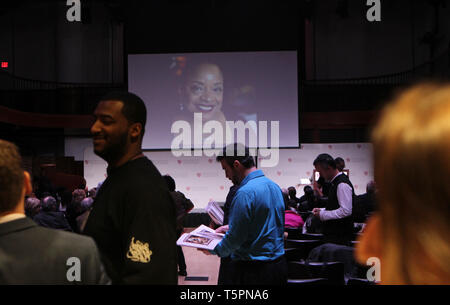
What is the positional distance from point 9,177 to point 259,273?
202 centimetres

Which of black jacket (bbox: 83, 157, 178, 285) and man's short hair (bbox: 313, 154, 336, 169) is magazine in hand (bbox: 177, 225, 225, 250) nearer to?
black jacket (bbox: 83, 157, 178, 285)

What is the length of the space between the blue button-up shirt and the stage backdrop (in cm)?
810

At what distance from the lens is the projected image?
11.2 metres

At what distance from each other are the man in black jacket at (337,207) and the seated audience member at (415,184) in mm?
3590

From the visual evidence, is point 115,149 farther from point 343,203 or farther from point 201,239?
point 343,203

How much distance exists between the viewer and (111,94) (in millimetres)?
1589

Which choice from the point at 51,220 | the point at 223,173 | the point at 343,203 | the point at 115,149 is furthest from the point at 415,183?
the point at 223,173

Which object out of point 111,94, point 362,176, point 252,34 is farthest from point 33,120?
point 111,94

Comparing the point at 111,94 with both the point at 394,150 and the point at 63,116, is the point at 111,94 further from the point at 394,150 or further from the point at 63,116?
the point at 63,116

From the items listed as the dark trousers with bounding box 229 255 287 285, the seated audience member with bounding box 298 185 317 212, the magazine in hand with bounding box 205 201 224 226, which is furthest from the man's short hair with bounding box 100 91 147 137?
the seated audience member with bounding box 298 185 317 212

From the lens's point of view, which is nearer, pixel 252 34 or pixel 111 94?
pixel 111 94

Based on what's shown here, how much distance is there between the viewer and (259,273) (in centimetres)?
285

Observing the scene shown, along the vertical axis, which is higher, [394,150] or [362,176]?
[394,150]
